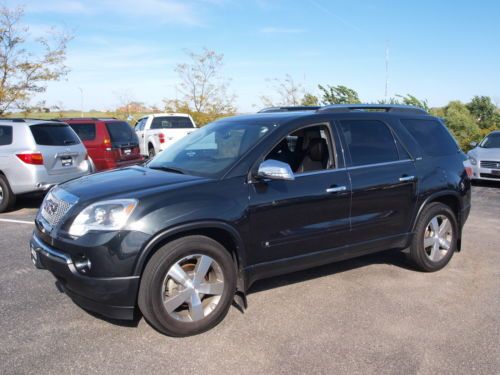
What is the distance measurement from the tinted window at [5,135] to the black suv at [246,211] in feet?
15.9

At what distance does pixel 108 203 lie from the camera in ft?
11.4

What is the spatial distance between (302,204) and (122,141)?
8932 millimetres

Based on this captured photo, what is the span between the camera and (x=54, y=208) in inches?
151

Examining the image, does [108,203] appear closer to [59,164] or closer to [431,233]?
[431,233]

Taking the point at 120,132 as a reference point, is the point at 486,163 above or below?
below

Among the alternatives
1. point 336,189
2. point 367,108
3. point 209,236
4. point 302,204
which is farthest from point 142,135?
point 209,236

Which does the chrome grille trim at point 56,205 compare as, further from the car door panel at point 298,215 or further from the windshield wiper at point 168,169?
the car door panel at point 298,215

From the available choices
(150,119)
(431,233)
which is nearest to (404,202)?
(431,233)

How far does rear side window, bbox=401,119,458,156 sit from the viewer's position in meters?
5.20

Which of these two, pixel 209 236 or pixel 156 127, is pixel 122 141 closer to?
pixel 156 127

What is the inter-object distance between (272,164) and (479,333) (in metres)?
2.08

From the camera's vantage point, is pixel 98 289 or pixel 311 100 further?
pixel 311 100

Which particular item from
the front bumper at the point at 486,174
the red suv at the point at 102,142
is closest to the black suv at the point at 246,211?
the red suv at the point at 102,142

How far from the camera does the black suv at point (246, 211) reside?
3.41 meters
